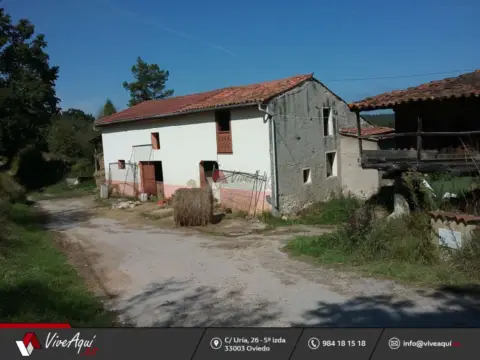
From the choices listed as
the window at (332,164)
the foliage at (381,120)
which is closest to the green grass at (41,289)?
the window at (332,164)

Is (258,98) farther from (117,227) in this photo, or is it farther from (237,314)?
(237,314)

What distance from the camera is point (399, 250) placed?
696 cm

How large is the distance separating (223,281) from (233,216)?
310 inches

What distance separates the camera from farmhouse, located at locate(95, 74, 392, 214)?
13638 millimetres

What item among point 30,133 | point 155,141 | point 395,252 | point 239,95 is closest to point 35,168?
point 30,133

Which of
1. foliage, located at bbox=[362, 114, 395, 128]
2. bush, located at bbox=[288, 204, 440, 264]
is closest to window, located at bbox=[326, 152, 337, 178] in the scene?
foliage, located at bbox=[362, 114, 395, 128]

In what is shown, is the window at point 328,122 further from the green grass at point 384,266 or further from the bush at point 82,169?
the bush at point 82,169

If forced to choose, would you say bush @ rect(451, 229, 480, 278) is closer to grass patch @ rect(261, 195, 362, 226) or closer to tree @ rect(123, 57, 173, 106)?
grass patch @ rect(261, 195, 362, 226)

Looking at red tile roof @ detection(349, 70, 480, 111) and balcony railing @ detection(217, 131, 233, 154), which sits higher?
red tile roof @ detection(349, 70, 480, 111)

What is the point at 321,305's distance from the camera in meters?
4.99

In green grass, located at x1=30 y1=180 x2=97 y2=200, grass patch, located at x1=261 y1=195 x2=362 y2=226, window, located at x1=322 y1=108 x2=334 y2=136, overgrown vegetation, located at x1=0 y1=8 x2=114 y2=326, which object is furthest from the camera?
green grass, located at x1=30 y1=180 x2=97 y2=200

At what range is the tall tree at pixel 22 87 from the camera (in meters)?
24.8

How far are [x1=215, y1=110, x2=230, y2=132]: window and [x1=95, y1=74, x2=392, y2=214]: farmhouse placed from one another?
0.04 meters

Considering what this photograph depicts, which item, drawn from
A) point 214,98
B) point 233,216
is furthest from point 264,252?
point 214,98
